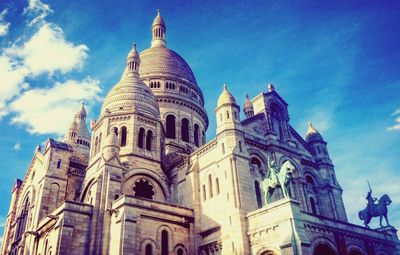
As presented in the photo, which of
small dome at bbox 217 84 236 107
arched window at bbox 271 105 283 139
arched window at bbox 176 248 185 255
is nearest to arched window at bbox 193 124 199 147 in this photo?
arched window at bbox 271 105 283 139

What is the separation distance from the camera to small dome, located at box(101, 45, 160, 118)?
4081 cm

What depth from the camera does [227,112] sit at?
114 ft

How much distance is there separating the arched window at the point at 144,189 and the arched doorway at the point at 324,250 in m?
16.2

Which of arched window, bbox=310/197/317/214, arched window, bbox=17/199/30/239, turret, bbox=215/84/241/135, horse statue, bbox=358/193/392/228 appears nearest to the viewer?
turret, bbox=215/84/241/135

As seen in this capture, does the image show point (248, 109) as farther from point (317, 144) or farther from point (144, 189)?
point (144, 189)

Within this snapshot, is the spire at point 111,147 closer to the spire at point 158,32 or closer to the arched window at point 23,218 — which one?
the arched window at point 23,218

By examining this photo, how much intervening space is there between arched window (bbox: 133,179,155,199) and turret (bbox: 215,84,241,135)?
9.11 metres

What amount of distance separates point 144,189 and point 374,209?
21154 mm

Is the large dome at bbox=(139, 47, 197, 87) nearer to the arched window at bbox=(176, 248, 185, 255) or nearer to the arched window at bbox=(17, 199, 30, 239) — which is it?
the arched window at bbox=(17, 199, 30, 239)

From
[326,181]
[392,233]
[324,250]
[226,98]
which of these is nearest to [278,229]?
[324,250]

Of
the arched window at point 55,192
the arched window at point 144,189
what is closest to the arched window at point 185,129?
the arched window at point 144,189

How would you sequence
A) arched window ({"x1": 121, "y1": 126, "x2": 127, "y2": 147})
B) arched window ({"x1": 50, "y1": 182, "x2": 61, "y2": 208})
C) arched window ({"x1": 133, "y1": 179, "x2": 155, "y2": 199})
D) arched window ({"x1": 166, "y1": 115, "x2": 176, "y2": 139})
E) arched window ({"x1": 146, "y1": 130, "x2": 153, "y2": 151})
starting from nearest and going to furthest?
arched window ({"x1": 133, "y1": 179, "x2": 155, "y2": 199}) < arched window ({"x1": 50, "y1": 182, "x2": 61, "y2": 208}) < arched window ({"x1": 121, "y1": 126, "x2": 127, "y2": 147}) < arched window ({"x1": 146, "y1": 130, "x2": 153, "y2": 151}) < arched window ({"x1": 166, "y1": 115, "x2": 176, "y2": 139})

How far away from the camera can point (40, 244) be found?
1362 inches

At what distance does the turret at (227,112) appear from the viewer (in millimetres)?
33875
